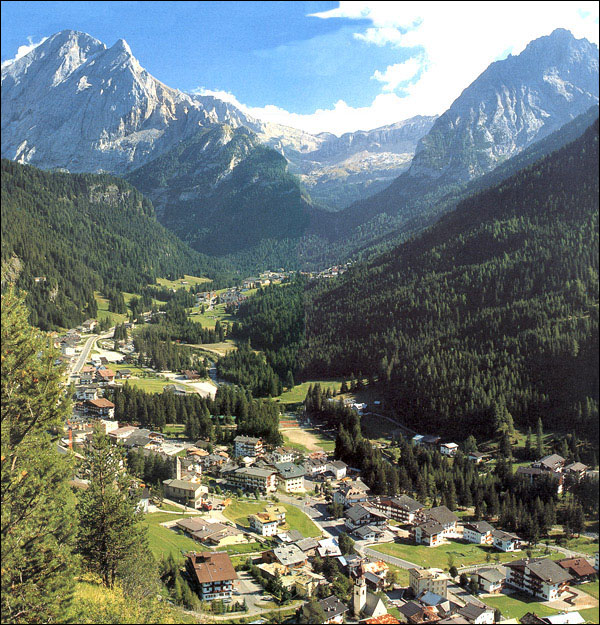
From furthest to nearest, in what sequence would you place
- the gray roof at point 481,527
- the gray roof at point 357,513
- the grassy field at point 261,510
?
the gray roof at point 357,513 < the grassy field at point 261,510 < the gray roof at point 481,527

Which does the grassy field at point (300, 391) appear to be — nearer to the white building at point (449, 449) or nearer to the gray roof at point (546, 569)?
the white building at point (449, 449)

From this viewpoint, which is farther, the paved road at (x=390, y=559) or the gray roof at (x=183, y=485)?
the gray roof at (x=183, y=485)

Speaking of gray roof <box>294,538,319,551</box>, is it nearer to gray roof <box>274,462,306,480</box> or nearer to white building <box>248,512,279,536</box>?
white building <box>248,512,279,536</box>

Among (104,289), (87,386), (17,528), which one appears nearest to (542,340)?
(87,386)

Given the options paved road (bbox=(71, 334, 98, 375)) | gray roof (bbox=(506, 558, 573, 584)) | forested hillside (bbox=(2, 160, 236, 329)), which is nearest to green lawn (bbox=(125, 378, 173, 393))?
paved road (bbox=(71, 334, 98, 375))

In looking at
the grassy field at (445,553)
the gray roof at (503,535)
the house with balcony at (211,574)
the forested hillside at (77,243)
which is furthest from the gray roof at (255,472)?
the forested hillside at (77,243)
